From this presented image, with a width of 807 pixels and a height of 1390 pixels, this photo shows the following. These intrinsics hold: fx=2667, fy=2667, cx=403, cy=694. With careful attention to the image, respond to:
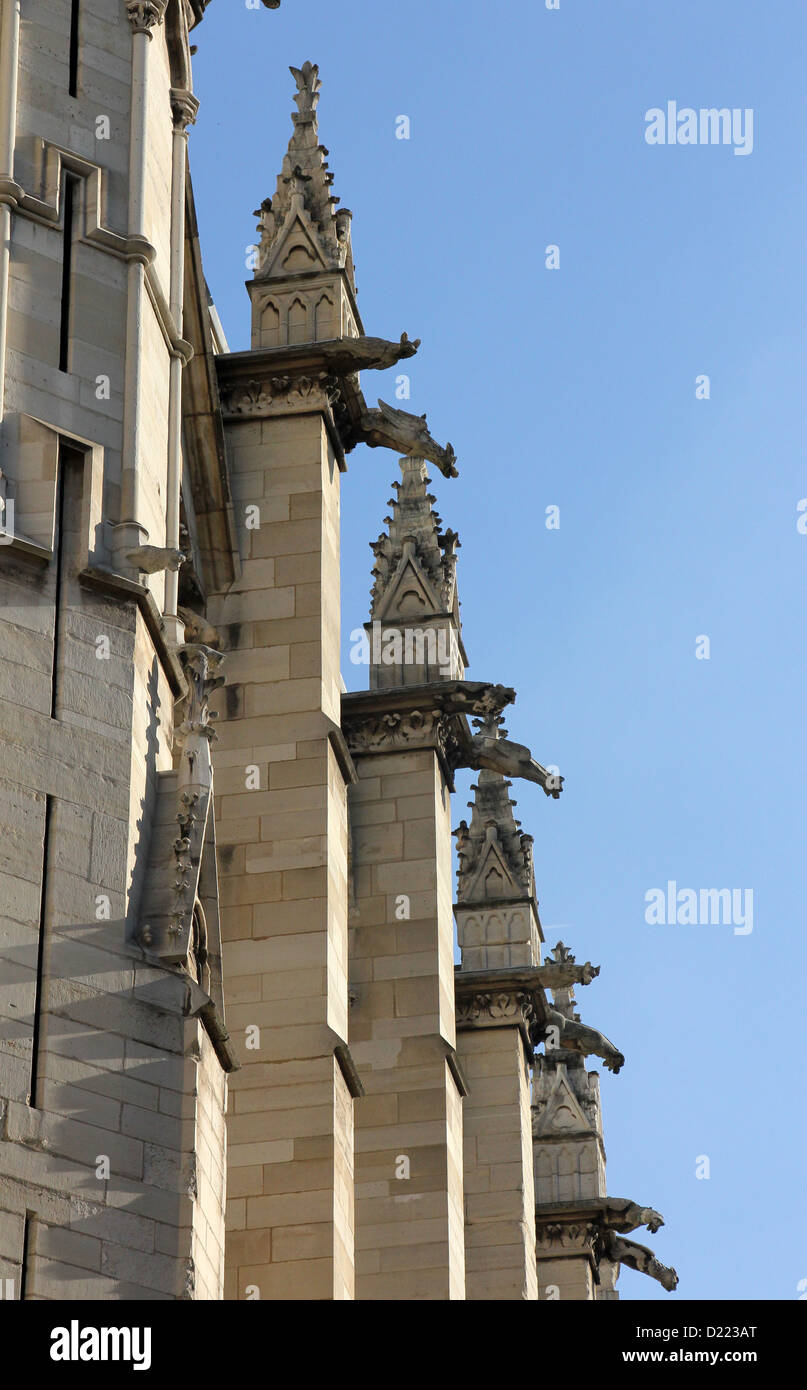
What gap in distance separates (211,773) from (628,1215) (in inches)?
963

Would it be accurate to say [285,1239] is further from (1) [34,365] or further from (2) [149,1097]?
(1) [34,365]

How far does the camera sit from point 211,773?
62.0ft

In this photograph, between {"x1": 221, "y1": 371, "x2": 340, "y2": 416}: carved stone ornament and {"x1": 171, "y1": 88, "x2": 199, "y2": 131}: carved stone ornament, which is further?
{"x1": 221, "y1": 371, "x2": 340, "y2": 416}: carved stone ornament

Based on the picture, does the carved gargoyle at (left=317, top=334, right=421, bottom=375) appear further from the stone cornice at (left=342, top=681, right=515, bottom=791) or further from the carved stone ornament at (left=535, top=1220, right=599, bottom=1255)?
the carved stone ornament at (left=535, top=1220, right=599, bottom=1255)

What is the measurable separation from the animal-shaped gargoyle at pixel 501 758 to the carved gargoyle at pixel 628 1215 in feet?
35.4

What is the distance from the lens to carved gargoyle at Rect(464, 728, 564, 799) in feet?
103

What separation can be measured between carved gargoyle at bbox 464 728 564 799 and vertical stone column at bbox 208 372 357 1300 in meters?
5.28

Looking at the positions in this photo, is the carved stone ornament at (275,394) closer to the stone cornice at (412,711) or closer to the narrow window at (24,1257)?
the stone cornice at (412,711)

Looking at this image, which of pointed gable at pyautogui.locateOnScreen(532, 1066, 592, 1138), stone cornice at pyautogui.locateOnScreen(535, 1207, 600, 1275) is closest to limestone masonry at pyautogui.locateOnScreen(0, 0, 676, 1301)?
stone cornice at pyautogui.locateOnScreen(535, 1207, 600, 1275)

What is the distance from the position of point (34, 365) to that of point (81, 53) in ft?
9.63

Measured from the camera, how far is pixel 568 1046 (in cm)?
3844

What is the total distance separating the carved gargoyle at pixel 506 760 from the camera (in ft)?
103
